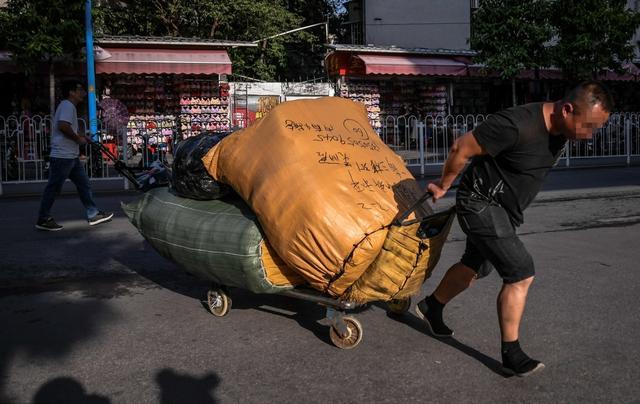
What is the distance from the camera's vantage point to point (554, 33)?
1927 centimetres

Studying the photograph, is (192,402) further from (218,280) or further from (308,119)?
(308,119)

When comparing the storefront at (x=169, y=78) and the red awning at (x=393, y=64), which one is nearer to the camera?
the storefront at (x=169, y=78)

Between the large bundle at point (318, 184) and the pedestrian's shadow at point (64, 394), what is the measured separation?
119cm

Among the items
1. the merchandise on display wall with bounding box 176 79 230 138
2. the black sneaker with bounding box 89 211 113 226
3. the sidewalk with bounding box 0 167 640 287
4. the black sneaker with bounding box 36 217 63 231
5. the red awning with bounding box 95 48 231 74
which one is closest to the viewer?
the sidewalk with bounding box 0 167 640 287

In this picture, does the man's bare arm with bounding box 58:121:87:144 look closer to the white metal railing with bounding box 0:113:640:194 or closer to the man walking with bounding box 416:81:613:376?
the white metal railing with bounding box 0:113:640:194

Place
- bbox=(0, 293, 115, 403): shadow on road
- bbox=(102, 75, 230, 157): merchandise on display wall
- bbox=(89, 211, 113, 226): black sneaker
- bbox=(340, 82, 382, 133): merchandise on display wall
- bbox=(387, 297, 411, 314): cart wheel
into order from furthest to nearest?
bbox=(340, 82, 382, 133): merchandise on display wall → bbox=(102, 75, 230, 157): merchandise on display wall → bbox=(89, 211, 113, 226): black sneaker → bbox=(387, 297, 411, 314): cart wheel → bbox=(0, 293, 115, 403): shadow on road

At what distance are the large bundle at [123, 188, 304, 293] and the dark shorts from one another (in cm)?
109

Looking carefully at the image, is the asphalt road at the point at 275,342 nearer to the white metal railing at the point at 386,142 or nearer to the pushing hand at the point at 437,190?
the pushing hand at the point at 437,190

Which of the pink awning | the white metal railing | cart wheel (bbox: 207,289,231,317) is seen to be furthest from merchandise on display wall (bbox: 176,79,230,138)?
cart wheel (bbox: 207,289,231,317)

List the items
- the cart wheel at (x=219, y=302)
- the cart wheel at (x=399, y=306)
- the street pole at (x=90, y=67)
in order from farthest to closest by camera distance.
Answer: the street pole at (x=90, y=67)
the cart wheel at (x=219, y=302)
the cart wheel at (x=399, y=306)

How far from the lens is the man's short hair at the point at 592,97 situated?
316 cm

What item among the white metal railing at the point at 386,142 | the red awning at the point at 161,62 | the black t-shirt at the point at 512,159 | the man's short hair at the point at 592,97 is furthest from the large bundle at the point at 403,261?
the red awning at the point at 161,62

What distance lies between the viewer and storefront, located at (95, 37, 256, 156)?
18594 millimetres

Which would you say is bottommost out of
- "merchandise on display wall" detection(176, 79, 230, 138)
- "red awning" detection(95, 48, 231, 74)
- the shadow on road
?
the shadow on road
